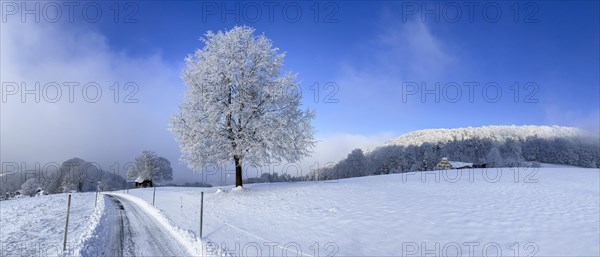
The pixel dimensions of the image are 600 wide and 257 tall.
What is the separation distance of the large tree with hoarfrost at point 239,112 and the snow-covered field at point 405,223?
10.8 feet

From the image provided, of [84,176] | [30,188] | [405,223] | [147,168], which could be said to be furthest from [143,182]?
[405,223]

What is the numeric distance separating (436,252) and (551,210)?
321 inches

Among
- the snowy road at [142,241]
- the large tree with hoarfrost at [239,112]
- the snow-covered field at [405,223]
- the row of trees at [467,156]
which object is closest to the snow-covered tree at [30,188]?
the row of trees at [467,156]

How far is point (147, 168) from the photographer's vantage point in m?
69.7

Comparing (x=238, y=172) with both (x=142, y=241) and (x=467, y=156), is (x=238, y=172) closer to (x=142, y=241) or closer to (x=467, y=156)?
(x=142, y=241)

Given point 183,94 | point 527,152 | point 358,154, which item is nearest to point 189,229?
point 183,94

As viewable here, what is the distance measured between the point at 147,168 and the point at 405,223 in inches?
2779

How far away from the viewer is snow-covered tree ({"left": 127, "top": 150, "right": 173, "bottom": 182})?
70.1 metres

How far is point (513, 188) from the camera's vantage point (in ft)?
61.7

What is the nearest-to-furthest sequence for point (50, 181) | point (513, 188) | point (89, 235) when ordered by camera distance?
point (89, 235) → point (513, 188) → point (50, 181)

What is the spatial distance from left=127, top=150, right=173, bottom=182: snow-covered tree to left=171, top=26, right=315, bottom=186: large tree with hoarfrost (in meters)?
56.8

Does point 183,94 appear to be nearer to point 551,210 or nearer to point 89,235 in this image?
point 89,235

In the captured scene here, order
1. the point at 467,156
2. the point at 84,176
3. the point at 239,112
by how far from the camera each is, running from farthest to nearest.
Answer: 1. the point at 467,156
2. the point at 84,176
3. the point at 239,112

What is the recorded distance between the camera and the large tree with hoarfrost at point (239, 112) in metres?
19.4
